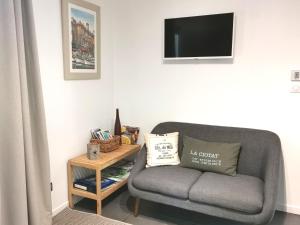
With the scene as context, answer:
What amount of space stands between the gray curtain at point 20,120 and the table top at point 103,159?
1.42 feet

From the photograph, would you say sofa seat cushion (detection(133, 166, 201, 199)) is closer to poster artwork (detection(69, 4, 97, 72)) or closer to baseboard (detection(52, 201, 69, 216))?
baseboard (detection(52, 201, 69, 216))

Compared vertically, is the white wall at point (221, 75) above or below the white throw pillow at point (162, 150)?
above

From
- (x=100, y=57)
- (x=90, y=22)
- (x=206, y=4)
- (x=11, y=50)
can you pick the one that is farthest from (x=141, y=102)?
(x=11, y=50)

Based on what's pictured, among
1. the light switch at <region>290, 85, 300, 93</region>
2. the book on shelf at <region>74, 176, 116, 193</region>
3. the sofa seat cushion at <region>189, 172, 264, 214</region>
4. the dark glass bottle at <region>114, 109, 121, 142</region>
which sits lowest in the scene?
the book on shelf at <region>74, 176, 116, 193</region>

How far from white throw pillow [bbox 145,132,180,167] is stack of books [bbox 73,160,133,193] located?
0.40 meters

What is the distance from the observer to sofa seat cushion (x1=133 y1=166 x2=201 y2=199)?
232 centimetres

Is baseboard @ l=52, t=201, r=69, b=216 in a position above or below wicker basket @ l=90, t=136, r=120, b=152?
below

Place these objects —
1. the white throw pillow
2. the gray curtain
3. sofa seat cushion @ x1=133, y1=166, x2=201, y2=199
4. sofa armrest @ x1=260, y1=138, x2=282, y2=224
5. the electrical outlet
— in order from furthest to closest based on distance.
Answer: the white throw pillow < the electrical outlet < sofa seat cushion @ x1=133, y1=166, x2=201, y2=199 < sofa armrest @ x1=260, y1=138, x2=282, y2=224 < the gray curtain

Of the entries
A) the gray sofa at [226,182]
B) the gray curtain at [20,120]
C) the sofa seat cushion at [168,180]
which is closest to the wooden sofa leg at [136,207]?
the gray sofa at [226,182]

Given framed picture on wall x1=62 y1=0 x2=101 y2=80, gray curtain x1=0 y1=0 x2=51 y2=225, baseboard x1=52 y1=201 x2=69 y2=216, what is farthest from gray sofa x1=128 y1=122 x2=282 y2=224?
framed picture on wall x1=62 y1=0 x2=101 y2=80

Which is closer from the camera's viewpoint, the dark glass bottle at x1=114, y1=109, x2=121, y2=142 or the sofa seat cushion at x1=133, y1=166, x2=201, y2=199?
the sofa seat cushion at x1=133, y1=166, x2=201, y2=199

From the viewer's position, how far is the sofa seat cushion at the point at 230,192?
209 centimetres

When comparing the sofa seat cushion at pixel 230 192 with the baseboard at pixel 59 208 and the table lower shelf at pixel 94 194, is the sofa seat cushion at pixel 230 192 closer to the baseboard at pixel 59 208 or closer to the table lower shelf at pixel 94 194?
the table lower shelf at pixel 94 194

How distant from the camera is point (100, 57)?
10.1 ft
